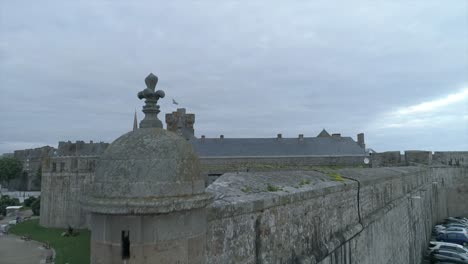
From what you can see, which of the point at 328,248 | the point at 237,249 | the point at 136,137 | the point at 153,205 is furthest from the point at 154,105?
the point at 328,248

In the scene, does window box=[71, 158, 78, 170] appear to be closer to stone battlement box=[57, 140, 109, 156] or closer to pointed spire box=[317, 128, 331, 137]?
stone battlement box=[57, 140, 109, 156]

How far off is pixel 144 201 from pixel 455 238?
979 inches

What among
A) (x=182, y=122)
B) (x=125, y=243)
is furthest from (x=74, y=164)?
(x=125, y=243)

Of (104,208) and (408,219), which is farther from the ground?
(104,208)

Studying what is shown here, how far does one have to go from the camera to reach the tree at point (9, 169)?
171 feet

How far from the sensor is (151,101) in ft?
9.85

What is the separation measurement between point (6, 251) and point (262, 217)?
70.5ft

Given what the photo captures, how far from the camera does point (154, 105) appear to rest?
9.94 ft

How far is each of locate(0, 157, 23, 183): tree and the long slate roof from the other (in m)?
33.2

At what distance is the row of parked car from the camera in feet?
57.9

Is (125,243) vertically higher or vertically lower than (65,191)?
higher

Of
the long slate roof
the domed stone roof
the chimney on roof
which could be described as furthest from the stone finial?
the chimney on roof

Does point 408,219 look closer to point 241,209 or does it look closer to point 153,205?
point 241,209

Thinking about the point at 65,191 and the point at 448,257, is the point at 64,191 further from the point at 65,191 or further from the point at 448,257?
the point at 448,257
